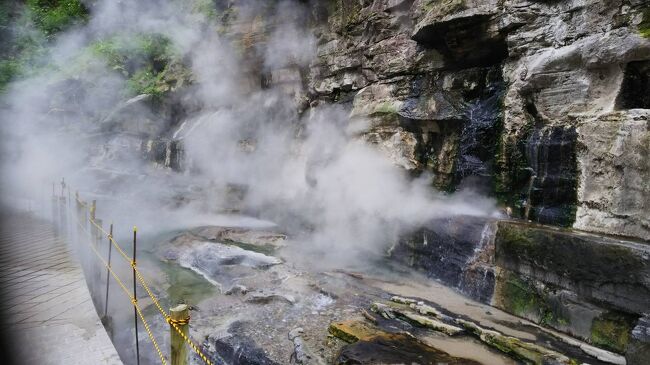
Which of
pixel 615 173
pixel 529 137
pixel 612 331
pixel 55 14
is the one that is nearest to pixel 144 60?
pixel 55 14

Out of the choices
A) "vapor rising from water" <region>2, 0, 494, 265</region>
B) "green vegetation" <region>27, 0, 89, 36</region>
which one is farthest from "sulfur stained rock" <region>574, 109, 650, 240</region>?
"green vegetation" <region>27, 0, 89, 36</region>

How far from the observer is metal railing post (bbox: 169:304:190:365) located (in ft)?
9.23

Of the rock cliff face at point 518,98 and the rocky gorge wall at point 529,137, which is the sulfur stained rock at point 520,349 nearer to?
the rocky gorge wall at point 529,137

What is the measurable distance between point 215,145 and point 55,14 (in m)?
13.0

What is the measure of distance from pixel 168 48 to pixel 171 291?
14.9 metres

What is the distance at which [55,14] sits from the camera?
2064 centimetres

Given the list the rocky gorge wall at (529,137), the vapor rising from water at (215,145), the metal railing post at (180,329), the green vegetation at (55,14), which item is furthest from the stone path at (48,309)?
the green vegetation at (55,14)

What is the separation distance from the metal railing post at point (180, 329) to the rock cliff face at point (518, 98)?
19.2ft

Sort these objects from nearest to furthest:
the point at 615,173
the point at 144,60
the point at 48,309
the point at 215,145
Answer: the point at 48,309, the point at 615,173, the point at 215,145, the point at 144,60

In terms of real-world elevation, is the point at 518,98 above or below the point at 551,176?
above

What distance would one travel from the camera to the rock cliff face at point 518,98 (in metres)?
6.00

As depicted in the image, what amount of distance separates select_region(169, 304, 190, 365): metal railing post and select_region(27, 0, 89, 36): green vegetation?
77.8 feet

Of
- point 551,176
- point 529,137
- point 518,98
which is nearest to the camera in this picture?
point 551,176

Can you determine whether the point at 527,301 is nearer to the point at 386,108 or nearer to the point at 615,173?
the point at 615,173
